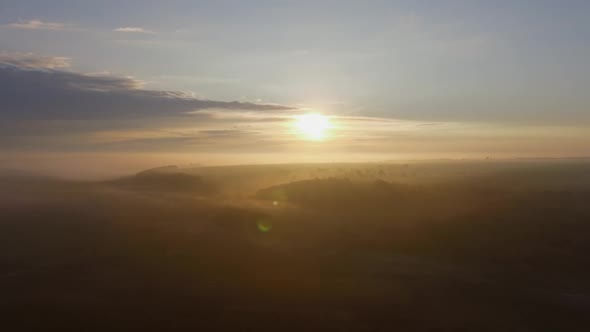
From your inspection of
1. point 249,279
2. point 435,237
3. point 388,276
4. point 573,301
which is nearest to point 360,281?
point 388,276

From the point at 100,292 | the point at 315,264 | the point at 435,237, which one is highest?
the point at 435,237

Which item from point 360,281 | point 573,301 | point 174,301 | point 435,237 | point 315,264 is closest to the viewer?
point 174,301

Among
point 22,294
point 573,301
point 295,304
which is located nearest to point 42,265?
point 22,294

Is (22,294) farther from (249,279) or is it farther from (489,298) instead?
(489,298)

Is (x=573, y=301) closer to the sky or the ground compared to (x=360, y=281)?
closer to the ground

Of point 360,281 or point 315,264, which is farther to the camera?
point 315,264

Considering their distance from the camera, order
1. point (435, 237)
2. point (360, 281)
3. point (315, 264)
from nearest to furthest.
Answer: point (360, 281) < point (315, 264) < point (435, 237)

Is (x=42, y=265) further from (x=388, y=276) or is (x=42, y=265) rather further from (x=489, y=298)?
(x=489, y=298)

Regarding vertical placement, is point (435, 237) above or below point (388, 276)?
above

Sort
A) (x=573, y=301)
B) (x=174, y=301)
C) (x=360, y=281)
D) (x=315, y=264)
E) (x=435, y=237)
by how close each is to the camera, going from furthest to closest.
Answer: (x=435, y=237)
(x=315, y=264)
(x=360, y=281)
(x=573, y=301)
(x=174, y=301)
